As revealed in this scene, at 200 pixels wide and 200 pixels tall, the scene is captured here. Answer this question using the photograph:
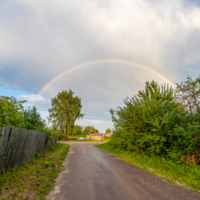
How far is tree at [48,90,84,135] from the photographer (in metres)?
43.8

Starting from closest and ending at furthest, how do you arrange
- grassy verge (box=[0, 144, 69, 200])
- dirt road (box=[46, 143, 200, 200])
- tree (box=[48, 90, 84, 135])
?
Result: grassy verge (box=[0, 144, 69, 200]) → dirt road (box=[46, 143, 200, 200]) → tree (box=[48, 90, 84, 135])

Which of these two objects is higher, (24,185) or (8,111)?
(8,111)

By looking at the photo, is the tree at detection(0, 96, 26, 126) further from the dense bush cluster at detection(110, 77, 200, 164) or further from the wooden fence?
the dense bush cluster at detection(110, 77, 200, 164)

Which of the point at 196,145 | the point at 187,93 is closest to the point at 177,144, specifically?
the point at 196,145

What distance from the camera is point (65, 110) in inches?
1725

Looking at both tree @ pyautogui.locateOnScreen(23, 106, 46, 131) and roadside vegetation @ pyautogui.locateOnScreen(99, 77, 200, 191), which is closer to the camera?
roadside vegetation @ pyautogui.locateOnScreen(99, 77, 200, 191)

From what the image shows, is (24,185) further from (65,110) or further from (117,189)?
(65,110)

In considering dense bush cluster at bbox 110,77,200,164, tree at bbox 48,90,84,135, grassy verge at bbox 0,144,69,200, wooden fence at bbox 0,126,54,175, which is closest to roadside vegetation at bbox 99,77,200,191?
dense bush cluster at bbox 110,77,200,164

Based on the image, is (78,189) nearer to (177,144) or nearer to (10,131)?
(10,131)

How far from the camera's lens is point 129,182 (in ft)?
19.6

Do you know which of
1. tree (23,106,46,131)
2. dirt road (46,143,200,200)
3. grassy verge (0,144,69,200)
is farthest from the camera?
tree (23,106,46,131)

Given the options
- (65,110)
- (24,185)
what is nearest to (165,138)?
(24,185)

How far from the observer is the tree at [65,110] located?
43750 millimetres

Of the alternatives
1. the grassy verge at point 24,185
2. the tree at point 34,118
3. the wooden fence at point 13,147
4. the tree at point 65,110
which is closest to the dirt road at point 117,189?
the grassy verge at point 24,185
